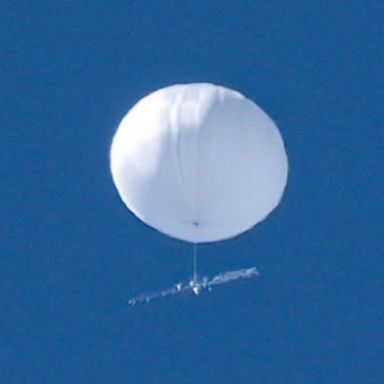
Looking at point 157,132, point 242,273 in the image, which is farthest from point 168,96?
point 242,273

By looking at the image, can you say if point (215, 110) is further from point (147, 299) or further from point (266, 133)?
point (147, 299)

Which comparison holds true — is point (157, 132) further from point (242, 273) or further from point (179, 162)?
point (242, 273)

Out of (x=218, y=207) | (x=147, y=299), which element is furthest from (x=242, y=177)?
(x=147, y=299)

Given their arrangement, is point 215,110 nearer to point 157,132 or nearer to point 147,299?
point 157,132
